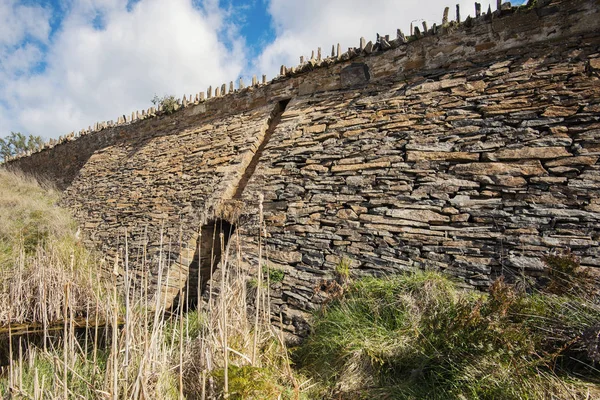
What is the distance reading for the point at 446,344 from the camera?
2627 mm

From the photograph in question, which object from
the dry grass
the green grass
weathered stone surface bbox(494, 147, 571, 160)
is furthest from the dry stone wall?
the dry grass

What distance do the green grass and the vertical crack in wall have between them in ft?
9.99

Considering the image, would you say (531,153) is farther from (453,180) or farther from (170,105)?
(170,105)

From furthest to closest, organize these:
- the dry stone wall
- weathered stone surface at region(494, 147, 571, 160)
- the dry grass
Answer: weathered stone surface at region(494, 147, 571, 160)
the dry stone wall
the dry grass

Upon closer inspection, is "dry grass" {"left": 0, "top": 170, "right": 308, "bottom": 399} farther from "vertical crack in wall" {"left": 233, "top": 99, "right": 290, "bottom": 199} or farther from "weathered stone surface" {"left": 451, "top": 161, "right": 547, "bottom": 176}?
"weathered stone surface" {"left": 451, "top": 161, "right": 547, "bottom": 176}

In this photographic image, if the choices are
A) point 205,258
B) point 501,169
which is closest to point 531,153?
point 501,169

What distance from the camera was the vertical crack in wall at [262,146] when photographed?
18.9 ft

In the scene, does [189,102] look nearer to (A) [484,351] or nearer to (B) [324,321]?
(B) [324,321]

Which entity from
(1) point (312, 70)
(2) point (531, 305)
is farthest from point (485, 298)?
(1) point (312, 70)

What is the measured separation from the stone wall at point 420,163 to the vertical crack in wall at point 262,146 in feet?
0.09

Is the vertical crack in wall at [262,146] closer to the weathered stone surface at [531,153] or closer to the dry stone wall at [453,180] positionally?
the dry stone wall at [453,180]

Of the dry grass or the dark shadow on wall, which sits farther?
the dark shadow on wall

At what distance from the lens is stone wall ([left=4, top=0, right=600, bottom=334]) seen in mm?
3252

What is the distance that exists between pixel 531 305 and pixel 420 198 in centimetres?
154
